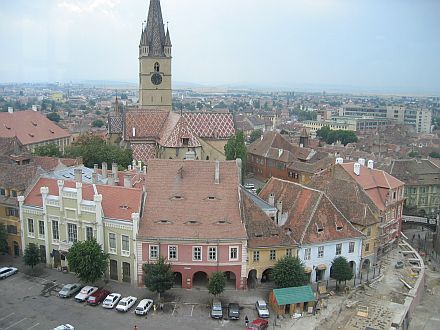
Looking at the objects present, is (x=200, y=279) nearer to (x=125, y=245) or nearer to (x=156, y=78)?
(x=125, y=245)

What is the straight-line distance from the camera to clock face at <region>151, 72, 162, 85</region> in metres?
97.7

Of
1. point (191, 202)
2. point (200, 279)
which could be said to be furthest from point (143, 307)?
point (191, 202)

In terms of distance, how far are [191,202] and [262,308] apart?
11.7 metres

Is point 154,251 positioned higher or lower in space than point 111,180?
lower

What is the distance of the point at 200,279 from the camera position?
48.0 metres

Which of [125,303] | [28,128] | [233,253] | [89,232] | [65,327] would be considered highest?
[28,128]

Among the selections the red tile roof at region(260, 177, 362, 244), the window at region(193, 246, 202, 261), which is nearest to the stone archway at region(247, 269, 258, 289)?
the red tile roof at region(260, 177, 362, 244)

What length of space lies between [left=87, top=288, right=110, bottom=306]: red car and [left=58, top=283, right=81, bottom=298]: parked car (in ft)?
7.64

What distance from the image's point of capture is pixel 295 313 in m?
43.0

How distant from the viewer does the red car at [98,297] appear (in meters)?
42.9

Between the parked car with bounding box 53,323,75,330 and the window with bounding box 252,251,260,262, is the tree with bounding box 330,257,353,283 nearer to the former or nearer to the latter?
the window with bounding box 252,251,260,262

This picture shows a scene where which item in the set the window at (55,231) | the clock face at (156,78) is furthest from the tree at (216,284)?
the clock face at (156,78)

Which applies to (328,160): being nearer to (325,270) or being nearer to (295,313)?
(325,270)

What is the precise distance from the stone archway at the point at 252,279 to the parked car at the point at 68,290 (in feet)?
50.8
